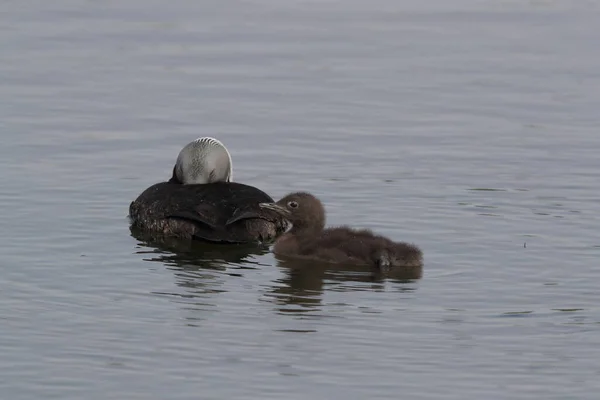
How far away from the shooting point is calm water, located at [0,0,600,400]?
970 centimetres

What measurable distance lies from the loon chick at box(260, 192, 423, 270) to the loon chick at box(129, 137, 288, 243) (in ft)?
0.68

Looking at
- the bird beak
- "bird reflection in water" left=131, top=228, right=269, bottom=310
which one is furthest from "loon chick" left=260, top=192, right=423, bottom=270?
"bird reflection in water" left=131, top=228, right=269, bottom=310

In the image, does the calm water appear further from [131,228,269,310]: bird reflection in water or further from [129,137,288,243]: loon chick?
[129,137,288,243]: loon chick

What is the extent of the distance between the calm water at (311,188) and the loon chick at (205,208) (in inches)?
9.9

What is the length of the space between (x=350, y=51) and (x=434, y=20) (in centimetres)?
217

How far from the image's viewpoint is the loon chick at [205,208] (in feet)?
43.4

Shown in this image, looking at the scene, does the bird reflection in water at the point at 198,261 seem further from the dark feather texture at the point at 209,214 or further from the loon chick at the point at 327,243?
the loon chick at the point at 327,243

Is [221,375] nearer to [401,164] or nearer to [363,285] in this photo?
[363,285]

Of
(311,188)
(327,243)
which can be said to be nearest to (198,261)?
(327,243)

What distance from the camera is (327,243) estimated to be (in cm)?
1249

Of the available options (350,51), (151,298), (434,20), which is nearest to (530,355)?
(151,298)

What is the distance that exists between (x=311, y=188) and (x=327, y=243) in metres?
2.06

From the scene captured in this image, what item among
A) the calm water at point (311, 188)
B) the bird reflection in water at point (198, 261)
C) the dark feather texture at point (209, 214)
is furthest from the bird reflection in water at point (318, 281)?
the dark feather texture at point (209, 214)

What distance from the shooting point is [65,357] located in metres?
9.73
